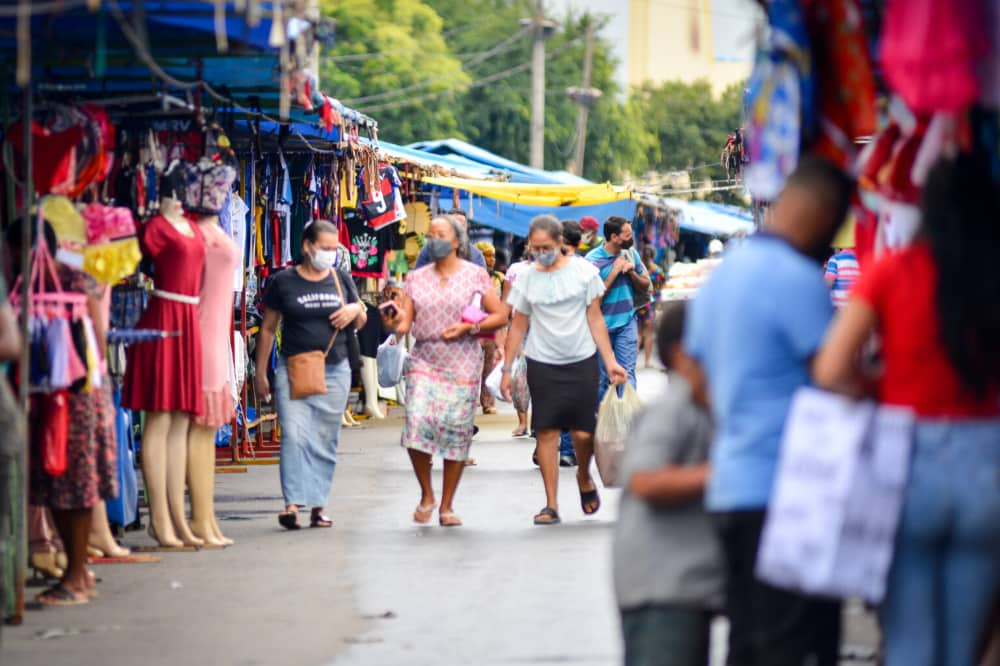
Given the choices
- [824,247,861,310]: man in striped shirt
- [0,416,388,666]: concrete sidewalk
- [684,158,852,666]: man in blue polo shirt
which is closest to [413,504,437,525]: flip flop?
[0,416,388,666]: concrete sidewalk

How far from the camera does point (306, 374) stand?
11.6 metres

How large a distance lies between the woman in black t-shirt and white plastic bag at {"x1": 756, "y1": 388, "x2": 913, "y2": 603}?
24.0 feet

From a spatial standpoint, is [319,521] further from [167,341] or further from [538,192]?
[538,192]

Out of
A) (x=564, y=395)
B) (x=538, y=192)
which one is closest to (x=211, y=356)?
(x=564, y=395)

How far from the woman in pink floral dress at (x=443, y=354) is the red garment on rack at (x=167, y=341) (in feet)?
5.68

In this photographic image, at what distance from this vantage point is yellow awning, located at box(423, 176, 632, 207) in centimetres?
1961

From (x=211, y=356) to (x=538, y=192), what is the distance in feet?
36.5

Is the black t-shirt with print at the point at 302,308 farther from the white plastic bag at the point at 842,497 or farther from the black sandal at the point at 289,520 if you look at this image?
the white plastic bag at the point at 842,497

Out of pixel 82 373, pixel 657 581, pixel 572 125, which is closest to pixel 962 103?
pixel 657 581

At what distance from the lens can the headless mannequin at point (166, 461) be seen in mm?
10258

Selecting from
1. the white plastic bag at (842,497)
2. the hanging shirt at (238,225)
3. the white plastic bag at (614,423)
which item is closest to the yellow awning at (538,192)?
the hanging shirt at (238,225)

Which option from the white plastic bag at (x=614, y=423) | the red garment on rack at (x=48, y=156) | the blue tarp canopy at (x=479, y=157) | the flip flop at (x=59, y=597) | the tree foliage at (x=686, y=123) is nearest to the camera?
the flip flop at (x=59, y=597)

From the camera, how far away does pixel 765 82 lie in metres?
5.57

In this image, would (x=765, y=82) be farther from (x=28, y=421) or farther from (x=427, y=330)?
(x=427, y=330)
